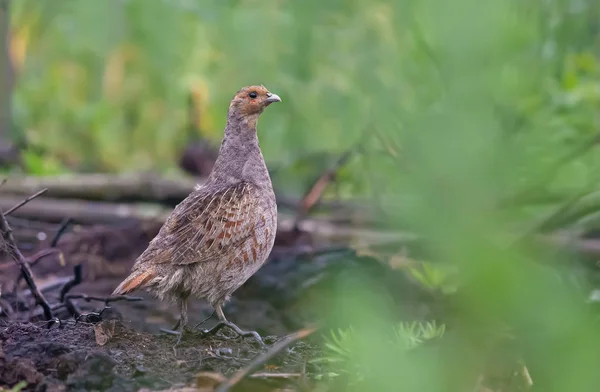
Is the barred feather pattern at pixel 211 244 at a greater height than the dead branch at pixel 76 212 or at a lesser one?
greater

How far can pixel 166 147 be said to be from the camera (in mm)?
11930

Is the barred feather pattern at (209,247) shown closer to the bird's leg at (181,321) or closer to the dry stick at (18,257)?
the bird's leg at (181,321)

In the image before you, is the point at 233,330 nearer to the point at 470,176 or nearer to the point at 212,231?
the point at 212,231

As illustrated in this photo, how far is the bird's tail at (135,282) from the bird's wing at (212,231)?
0.26ft

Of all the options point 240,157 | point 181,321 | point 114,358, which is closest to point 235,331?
point 181,321

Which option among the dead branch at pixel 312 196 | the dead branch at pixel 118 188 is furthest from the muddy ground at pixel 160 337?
the dead branch at pixel 118 188

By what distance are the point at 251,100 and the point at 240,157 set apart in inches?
13.0

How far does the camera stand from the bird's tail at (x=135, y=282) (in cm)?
324

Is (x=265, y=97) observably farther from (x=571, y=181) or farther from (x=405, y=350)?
(x=405, y=350)

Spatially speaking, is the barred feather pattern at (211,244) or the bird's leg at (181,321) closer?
the bird's leg at (181,321)

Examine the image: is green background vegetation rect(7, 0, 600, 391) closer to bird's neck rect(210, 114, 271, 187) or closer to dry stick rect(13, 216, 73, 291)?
dry stick rect(13, 216, 73, 291)

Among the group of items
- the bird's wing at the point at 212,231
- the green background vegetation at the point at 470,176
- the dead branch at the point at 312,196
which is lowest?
the dead branch at the point at 312,196

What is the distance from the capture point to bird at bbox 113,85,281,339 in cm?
338

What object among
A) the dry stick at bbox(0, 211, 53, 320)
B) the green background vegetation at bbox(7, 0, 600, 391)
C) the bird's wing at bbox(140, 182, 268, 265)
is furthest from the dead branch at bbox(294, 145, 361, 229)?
the green background vegetation at bbox(7, 0, 600, 391)
